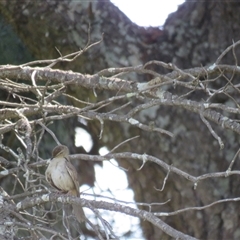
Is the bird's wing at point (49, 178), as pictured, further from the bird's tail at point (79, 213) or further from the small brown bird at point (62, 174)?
the bird's tail at point (79, 213)

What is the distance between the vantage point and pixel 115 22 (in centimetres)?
511

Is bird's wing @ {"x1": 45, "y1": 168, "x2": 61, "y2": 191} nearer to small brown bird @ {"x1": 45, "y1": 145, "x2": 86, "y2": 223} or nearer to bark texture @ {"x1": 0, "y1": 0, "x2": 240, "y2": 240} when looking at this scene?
small brown bird @ {"x1": 45, "y1": 145, "x2": 86, "y2": 223}

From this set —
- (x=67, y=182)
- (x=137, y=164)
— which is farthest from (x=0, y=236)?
(x=137, y=164)

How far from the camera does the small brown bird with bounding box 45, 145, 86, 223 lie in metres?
3.99

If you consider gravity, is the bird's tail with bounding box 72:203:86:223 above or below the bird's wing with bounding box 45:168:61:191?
below

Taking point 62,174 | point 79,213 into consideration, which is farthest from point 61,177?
point 79,213

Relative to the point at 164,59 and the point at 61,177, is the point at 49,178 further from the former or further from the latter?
the point at 164,59

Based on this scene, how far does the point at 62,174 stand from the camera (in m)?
4.02

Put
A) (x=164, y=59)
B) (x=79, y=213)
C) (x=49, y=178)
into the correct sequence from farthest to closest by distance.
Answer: (x=164, y=59) < (x=49, y=178) < (x=79, y=213)

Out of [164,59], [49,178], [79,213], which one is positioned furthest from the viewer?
[164,59]

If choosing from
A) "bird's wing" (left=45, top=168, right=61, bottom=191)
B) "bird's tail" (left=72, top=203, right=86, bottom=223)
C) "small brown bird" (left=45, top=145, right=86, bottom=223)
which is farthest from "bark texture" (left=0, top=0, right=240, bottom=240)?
"bird's tail" (left=72, top=203, right=86, bottom=223)

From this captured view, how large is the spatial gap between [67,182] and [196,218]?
1082 mm

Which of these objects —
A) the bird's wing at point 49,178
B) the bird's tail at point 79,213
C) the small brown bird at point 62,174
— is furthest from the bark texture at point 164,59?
the bird's tail at point 79,213

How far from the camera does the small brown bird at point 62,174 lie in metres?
3.99
